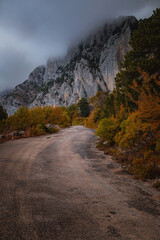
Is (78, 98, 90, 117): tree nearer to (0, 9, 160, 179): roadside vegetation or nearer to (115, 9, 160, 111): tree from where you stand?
(0, 9, 160, 179): roadside vegetation

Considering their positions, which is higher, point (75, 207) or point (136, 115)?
point (136, 115)

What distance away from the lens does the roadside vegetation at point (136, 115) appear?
4641mm

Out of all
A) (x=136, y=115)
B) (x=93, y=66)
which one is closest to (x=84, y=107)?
(x=93, y=66)

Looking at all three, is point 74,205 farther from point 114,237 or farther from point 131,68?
point 131,68

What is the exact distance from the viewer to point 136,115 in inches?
206

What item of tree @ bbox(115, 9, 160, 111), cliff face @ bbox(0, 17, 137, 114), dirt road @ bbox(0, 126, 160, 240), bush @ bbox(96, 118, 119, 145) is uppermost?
cliff face @ bbox(0, 17, 137, 114)

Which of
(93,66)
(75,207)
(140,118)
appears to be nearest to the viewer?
(75,207)

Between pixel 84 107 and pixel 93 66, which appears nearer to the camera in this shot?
pixel 84 107

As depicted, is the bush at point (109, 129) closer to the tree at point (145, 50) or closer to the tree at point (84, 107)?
the tree at point (145, 50)

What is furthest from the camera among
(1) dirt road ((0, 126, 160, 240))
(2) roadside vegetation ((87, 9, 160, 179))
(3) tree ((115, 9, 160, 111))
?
(3) tree ((115, 9, 160, 111))

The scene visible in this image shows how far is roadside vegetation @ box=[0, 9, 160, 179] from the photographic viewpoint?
4641mm

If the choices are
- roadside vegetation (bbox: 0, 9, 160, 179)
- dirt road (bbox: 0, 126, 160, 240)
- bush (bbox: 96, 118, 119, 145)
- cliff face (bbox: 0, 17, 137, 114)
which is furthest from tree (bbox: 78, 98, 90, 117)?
dirt road (bbox: 0, 126, 160, 240)

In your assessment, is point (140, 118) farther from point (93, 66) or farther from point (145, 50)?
point (93, 66)

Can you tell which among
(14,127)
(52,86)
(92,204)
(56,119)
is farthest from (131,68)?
(52,86)
